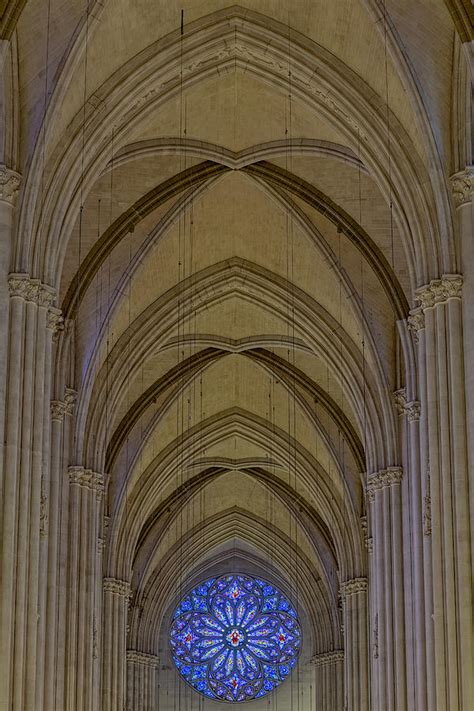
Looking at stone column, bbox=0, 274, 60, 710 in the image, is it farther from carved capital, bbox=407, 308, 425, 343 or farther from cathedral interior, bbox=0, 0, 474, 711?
carved capital, bbox=407, 308, 425, 343

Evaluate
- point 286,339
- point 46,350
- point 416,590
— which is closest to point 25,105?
point 46,350

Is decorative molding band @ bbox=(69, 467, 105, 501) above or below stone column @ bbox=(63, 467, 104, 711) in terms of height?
above

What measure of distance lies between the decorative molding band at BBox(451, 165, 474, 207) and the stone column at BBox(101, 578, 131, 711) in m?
22.9

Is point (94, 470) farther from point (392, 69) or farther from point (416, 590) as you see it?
point (392, 69)

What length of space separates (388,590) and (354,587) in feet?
32.5

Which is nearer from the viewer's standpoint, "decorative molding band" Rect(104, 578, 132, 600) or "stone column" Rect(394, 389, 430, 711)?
"stone column" Rect(394, 389, 430, 711)

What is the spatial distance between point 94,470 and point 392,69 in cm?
→ 1434

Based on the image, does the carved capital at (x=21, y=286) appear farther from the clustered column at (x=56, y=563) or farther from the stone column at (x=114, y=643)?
the stone column at (x=114, y=643)

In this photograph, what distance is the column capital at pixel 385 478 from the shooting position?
3662 centimetres

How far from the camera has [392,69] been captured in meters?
28.2

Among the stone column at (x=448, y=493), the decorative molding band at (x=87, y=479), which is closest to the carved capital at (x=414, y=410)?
the stone column at (x=448, y=493)

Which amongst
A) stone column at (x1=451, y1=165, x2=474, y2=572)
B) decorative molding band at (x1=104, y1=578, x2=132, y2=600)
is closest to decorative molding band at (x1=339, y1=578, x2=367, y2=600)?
decorative molding band at (x1=104, y1=578, x2=132, y2=600)

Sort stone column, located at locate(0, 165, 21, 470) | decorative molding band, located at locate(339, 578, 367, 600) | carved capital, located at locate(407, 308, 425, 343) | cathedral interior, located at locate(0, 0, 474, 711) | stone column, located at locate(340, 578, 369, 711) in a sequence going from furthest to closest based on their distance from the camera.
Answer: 1. decorative molding band, located at locate(339, 578, 367, 600)
2. stone column, located at locate(340, 578, 369, 711)
3. carved capital, located at locate(407, 308, 425, 343)
4. cathedral interior, located at locate(0, 0, 474, 711)
5. stone column, located at locate(0, 165, 21, 470)

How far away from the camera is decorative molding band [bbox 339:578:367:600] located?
45469 mm
